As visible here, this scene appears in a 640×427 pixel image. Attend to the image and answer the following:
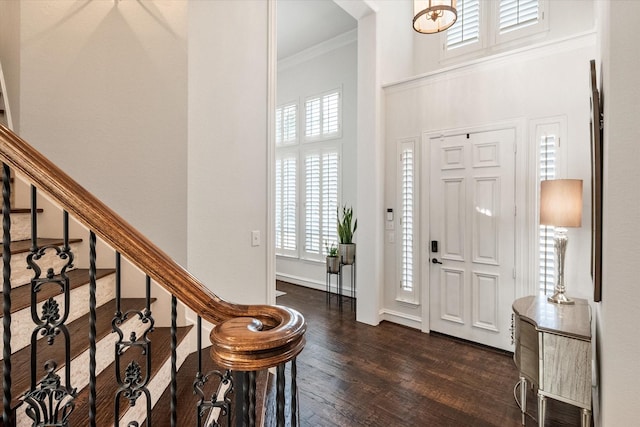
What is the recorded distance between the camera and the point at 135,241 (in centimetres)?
103

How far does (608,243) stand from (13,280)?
2810 millimetres

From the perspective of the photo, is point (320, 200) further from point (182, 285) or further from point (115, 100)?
point (182, 285)

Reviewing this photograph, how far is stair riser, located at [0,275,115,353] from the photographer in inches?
52.9

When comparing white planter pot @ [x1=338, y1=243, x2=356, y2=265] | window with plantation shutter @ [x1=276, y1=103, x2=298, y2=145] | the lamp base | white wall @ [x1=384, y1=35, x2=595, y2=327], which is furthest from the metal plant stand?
the lamp base

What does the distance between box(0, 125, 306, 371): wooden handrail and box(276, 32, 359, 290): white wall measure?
378 centimetres

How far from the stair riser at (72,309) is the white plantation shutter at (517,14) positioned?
4.87 meters

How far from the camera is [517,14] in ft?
12.6

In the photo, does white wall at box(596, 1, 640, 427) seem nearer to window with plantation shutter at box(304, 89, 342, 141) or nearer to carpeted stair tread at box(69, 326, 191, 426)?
carpeted stair tread at box(69, 326, 191, 426)

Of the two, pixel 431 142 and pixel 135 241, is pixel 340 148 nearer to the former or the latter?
pixel 431 142

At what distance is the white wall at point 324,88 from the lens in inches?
203

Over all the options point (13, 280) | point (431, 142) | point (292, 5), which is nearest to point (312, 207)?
point (431, 142)

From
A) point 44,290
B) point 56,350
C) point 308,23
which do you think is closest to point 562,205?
point 56,350

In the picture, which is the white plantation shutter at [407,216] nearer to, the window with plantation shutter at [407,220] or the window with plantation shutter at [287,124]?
the window with plantation shutter at [407,220]

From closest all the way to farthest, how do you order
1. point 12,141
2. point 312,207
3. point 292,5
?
point 12,141 < point 292,5 < point 312,207
